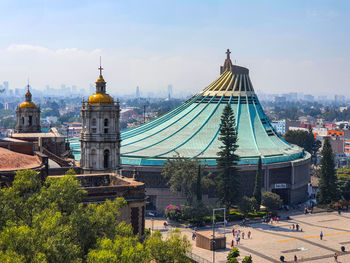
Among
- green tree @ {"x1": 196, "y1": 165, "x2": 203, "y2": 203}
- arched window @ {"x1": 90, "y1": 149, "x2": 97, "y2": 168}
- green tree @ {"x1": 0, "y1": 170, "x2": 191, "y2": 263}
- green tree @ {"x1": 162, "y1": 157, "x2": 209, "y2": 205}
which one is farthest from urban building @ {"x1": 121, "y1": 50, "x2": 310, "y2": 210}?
green tree @ {"x1": 0, "y1": 170, "x2": 191, "y2": 263}

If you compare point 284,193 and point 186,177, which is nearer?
point 186,177

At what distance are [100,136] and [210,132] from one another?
2985 cm

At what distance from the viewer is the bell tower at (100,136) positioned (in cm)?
4519

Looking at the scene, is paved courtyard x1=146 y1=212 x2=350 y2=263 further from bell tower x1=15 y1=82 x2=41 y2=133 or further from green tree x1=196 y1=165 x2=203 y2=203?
bell tower x1=15 y1=82 x2=41 y2=133

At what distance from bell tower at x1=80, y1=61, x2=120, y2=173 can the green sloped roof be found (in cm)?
1778

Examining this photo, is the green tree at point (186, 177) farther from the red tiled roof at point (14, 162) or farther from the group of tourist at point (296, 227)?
the red tiled roof at point (14, 162)

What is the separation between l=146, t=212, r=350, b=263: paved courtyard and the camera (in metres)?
44.5

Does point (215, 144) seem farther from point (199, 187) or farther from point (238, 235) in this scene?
point (238, 235)

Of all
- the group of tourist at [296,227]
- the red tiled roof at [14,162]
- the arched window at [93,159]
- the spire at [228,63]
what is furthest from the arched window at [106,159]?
the spire at [228,63]

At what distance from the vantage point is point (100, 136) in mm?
45250

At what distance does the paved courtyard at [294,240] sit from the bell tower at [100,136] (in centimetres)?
1081

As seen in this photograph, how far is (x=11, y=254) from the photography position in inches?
797

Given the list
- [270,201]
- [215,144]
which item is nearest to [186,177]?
[270,201]

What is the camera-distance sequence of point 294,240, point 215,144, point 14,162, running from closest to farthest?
1. point 14,162
2. point 294,240
3. point 215,144
